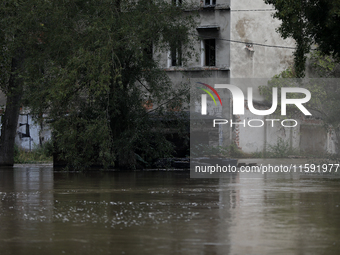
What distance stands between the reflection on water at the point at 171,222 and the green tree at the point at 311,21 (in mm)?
6392

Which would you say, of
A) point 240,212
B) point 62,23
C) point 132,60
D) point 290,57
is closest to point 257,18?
point 290,57

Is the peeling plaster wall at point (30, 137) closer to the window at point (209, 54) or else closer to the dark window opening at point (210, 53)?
the window at point (209, 54)

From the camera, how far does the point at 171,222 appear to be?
27.9 ft

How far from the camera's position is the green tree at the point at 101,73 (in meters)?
22.1

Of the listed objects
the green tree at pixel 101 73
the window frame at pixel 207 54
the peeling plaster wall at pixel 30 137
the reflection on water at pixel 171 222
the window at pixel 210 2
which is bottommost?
the reflection on water at pixel 171 222

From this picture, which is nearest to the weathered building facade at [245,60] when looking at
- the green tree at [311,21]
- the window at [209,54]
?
the window at [209,54]

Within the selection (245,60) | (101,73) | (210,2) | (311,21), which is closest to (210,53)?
(245,60)

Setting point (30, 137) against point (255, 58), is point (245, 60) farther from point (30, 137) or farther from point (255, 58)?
point (30, 137)

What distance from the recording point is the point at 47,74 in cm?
2347

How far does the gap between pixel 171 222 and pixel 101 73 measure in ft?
44.8

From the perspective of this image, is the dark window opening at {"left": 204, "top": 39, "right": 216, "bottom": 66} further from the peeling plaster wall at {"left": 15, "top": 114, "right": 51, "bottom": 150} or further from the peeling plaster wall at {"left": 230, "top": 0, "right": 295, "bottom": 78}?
the peeling plaster wall at {"left": 15, "top": 114, "right": 51, "bottom": 150}

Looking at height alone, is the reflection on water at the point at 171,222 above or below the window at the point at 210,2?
below

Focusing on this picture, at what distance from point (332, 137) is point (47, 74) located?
2342cm

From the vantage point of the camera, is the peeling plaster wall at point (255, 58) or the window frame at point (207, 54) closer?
the window frame at point (207, 54)
